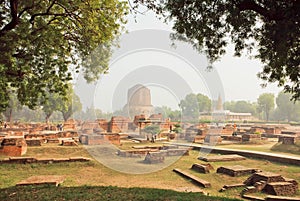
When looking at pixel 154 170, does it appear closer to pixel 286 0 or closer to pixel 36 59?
pixel 36 59

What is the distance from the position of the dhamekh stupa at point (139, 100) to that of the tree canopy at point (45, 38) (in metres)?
55.2

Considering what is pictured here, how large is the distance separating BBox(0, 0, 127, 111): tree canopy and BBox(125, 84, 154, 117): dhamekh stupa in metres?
55.2

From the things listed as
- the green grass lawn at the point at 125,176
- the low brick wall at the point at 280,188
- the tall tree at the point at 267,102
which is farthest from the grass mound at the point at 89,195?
the tall tree at the point at 267,102

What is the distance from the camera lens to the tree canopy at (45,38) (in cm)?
700

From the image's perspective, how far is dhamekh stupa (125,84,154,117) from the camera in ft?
210

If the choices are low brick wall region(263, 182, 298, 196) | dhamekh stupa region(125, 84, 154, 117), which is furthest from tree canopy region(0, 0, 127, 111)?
dhamekh stupa region(125, 84, 154, 117)

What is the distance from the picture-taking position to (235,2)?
516 centimetres

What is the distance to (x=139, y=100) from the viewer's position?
64250 mm

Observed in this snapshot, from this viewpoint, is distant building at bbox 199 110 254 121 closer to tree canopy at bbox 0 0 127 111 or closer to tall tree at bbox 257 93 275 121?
tall tree at bbox 257 93 275 121

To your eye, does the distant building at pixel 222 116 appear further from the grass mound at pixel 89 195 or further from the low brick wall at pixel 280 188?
the grass mound at pixel 89 195

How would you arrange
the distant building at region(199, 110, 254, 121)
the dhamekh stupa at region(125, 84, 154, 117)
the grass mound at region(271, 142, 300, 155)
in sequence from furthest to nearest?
the distant building at region(199, 110, 254, 121), the dhamekh stupa at region(125, 84, 154, 117), the grass mound at region(271, 142, 300, 155)

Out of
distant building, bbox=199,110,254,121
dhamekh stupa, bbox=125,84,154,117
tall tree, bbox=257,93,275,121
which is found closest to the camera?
dhamekh stupa, bbox=125,84,154,117

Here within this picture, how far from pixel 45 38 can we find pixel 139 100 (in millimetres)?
57208

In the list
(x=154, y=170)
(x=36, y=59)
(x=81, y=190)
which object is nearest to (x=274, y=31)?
(x=81, y=190)
